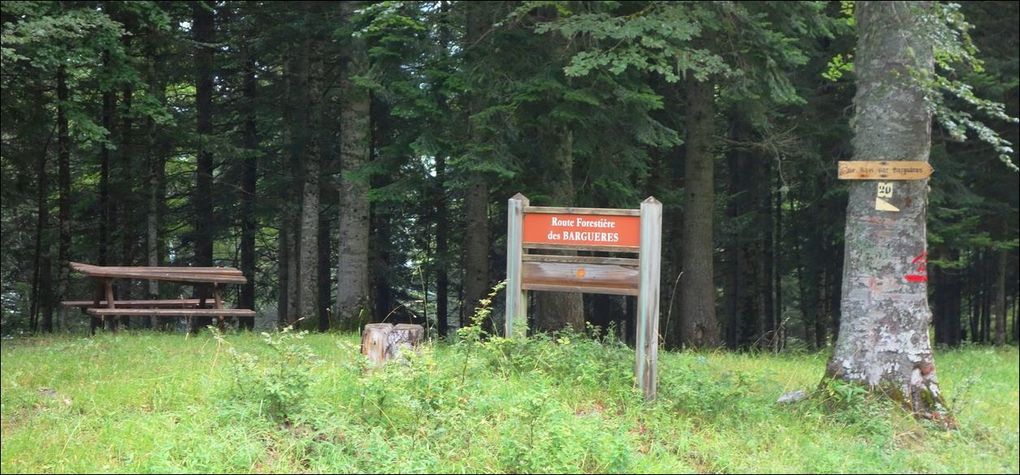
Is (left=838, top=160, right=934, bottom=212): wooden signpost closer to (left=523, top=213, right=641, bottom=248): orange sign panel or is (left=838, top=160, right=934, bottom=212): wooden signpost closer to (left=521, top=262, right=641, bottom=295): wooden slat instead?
(left=523, top=213, right=641, bottom=248): orange sign panel

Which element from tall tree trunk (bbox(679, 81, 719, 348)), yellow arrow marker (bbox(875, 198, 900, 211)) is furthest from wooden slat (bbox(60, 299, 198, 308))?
yellow arrow marker (bbox(875, 198, 900, 211))

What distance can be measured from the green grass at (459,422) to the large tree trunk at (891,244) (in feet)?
1.21

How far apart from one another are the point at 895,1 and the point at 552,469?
4864 mm

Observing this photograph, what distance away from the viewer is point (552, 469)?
4723 mm

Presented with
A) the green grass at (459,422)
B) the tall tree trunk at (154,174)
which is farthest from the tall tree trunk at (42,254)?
the green grass at (459,422)

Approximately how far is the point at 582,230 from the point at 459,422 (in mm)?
2327

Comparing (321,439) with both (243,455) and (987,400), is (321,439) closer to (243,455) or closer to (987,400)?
(243,455)

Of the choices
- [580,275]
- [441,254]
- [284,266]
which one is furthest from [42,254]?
[580,275]

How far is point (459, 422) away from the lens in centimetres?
529

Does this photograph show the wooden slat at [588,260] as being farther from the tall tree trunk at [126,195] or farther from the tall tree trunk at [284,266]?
the tall tree trunk at [284,266]

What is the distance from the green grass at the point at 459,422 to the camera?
484 centimetres

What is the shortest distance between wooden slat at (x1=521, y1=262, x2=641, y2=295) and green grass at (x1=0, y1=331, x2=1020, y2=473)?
2.08ft

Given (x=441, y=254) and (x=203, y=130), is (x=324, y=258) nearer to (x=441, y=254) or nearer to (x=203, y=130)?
(x=441, y=254)

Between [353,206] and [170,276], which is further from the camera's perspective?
[353,206]
